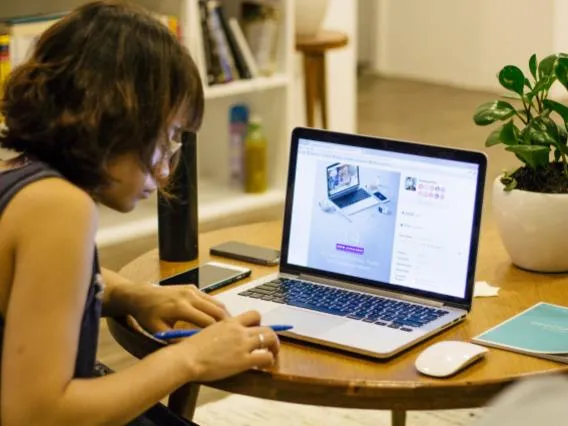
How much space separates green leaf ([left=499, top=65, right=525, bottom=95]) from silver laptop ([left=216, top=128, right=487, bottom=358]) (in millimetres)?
260

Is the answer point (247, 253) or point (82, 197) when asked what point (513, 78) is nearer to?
point (247, 253)

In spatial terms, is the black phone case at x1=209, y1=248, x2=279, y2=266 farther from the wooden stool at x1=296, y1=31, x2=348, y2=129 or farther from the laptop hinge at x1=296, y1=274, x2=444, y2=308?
the wooden stool at x1=296, y1=31, x2=348, y2=129

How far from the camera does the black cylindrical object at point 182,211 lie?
177cm

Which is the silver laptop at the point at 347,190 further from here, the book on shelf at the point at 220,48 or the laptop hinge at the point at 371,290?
the book on shelf at the point at 220,48

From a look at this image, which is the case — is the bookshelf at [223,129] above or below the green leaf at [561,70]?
below

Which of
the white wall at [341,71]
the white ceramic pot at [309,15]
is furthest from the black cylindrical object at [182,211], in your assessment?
the white wall at [341,71]

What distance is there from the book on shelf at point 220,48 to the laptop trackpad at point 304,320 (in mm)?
1975

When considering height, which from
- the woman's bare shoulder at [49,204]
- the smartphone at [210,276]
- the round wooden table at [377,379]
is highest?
the woman's bare shoulder at [49,204]

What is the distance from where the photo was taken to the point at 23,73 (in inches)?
50.6

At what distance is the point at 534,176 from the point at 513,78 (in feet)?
0.55

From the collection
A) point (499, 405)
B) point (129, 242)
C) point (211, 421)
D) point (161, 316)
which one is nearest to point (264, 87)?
point (129, 242)

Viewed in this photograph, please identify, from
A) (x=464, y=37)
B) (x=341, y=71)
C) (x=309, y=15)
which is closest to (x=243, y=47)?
(x=309, y=15)

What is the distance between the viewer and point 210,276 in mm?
1686

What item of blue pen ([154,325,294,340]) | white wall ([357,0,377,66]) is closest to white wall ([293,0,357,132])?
white wall ([357,0,377,66])
